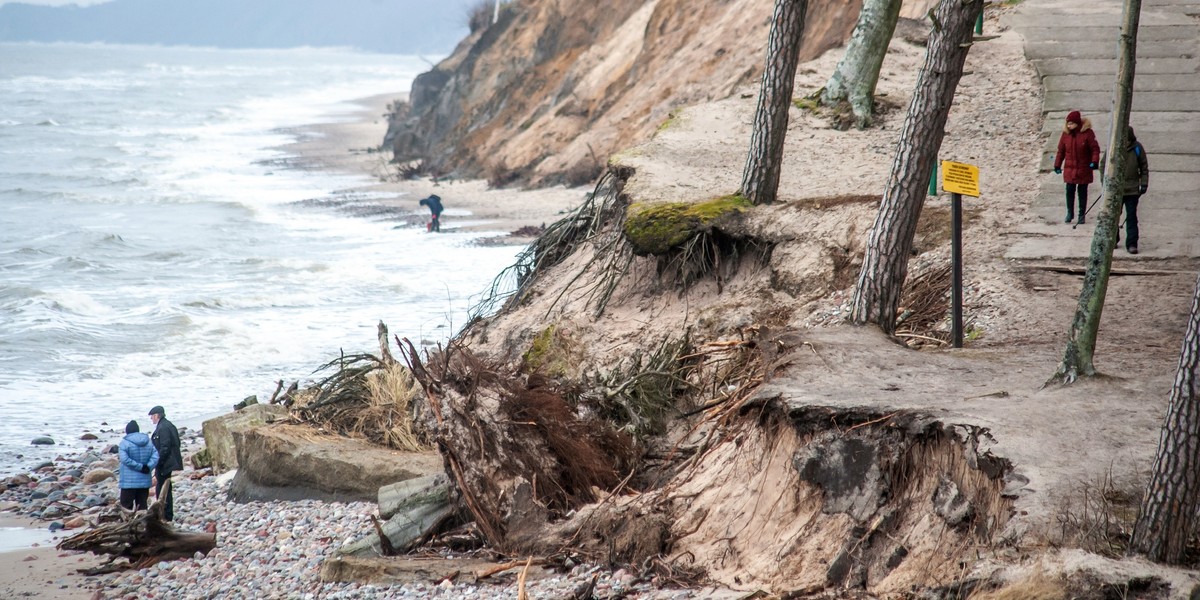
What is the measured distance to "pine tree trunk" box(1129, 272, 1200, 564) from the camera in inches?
196

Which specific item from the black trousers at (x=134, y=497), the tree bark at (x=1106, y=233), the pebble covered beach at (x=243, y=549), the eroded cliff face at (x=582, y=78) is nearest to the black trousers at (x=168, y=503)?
the pebble covered beach at (x=243, y=549)

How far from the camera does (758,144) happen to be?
1179 cm

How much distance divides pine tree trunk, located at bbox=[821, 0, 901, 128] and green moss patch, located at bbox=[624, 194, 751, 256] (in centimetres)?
479

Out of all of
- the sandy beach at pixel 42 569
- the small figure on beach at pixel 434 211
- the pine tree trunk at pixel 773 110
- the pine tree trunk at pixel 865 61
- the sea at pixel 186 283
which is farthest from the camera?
the small figure on beach at pixel 434 211

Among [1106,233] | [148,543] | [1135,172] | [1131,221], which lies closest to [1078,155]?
[1135,172]

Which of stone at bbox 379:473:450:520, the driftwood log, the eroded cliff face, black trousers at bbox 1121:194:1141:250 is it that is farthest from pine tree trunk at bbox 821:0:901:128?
the driftwood log

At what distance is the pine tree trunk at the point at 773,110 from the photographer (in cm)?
1164

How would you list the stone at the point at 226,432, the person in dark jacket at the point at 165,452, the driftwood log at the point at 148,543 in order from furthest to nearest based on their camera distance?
the stone at the point at 226,432 → the person in dark jacket at the point at 165,452 → the driftwood log at the point at 148,543

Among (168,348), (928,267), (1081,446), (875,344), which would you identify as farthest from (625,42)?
(1081,446)

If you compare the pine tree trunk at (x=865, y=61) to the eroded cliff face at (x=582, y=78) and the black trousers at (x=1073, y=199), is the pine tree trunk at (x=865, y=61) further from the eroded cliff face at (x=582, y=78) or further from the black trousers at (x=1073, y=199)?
the eroded cliff face at (x=582, y=78)

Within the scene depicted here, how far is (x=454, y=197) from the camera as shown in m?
32.7

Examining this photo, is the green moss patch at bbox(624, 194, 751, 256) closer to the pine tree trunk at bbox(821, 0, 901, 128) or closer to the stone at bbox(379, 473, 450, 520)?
the stone at bbox(379, 473, 450, 520)

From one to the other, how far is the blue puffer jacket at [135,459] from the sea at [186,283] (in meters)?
2.16

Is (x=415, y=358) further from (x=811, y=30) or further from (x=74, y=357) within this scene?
(x=811, y=30)
